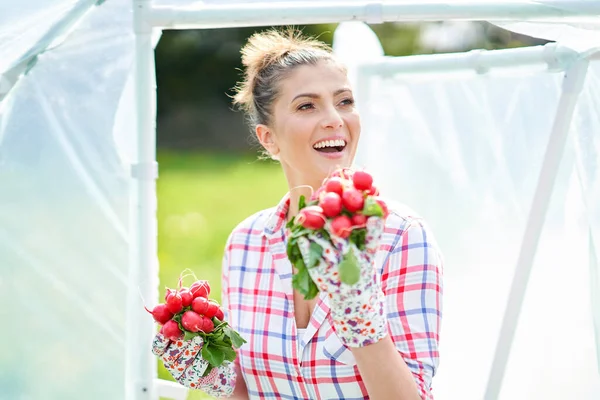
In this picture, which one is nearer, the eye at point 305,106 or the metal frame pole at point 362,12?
the metal frame pole at point 362,12

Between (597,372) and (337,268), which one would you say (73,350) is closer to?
(337,268)

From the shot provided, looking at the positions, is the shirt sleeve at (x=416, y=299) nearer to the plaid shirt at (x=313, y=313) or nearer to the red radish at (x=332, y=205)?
the plaid shirt at (x=313, y=313)

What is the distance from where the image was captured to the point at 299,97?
220cm

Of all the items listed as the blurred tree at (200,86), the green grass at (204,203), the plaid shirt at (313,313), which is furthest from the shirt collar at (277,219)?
the blurred tree at (200,86)

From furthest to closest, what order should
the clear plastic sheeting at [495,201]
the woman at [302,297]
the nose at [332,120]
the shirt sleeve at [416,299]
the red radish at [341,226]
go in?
the clear plastic sheeting at [495,201] → the nose at [332,120] → the shirt sleeve at [416,299] → the woman at [302,297] → the red radish at [341,226]

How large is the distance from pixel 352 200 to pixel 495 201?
4.60 ft

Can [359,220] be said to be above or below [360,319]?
above

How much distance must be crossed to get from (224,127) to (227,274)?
11.9 meters

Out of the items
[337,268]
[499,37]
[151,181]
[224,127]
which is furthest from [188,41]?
[337,268]

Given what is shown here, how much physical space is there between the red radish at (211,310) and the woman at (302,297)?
7 centimetres

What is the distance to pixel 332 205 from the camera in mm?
1579

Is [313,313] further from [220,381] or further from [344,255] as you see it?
[344,255]

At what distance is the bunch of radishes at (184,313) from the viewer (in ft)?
6.65

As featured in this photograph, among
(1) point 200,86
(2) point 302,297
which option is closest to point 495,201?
(2) point 302,297
